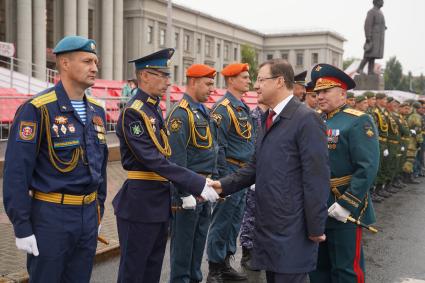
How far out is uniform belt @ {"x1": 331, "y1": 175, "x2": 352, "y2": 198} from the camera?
412cm

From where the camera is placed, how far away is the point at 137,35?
165 feet

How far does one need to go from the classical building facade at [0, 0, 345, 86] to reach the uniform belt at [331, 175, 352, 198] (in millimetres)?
15326

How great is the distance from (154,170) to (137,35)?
48.5 metres

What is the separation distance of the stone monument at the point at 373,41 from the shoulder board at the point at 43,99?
18159 millimetres

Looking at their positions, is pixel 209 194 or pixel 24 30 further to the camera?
pixel 24 30

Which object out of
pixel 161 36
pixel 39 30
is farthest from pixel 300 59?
pixel 39 30

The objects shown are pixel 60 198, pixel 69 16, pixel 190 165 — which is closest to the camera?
pixel 60 198

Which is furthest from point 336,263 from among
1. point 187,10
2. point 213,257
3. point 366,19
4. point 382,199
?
point 187,10

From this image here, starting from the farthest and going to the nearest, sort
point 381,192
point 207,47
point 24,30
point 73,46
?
point 207,47 → point 24,30 → point 381,192 → point 73,46

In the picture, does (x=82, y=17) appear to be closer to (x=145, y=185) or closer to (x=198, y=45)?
(x=198, y=45)

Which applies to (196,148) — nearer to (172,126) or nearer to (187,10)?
(172,126)

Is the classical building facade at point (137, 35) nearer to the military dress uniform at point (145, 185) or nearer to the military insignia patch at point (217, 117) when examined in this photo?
the military insignia patch at point (217, 117)

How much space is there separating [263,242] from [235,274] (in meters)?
2.27

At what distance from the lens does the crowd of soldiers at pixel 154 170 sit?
310cm
